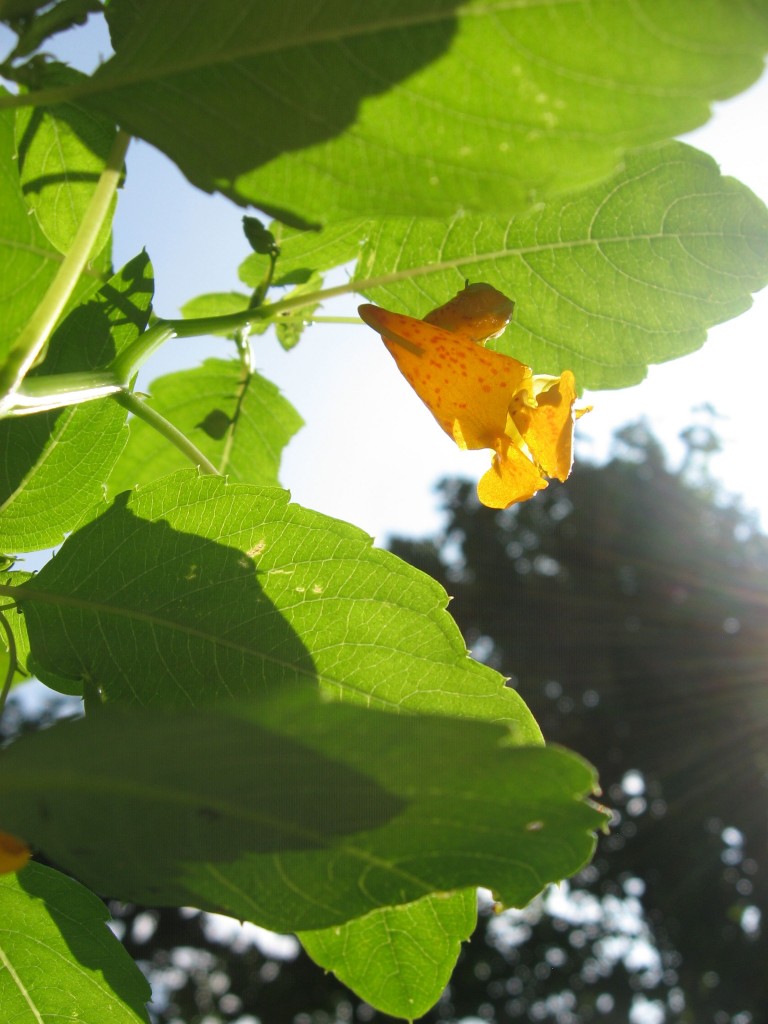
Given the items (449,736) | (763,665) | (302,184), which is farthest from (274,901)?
(763,665)

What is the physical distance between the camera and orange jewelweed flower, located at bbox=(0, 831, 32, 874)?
543 mm

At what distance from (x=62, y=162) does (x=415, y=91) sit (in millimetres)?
446

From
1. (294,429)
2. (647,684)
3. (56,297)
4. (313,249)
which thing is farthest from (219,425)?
(647,684)

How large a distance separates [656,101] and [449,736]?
0.39 m

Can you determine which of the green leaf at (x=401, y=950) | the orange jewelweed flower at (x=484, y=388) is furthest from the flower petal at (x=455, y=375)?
the green leaf at (x=401, y=950)

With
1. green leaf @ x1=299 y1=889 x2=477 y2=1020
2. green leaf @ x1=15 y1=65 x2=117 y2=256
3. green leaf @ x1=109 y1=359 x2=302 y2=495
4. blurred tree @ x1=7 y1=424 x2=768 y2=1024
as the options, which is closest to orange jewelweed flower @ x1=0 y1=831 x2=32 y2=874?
green leaf @ x1=299 y1=889 x2=477 y2=1020

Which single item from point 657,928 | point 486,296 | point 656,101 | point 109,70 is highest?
point 109,70

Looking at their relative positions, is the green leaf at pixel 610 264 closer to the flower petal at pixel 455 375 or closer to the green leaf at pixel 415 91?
the flower petal at pixel 455 375

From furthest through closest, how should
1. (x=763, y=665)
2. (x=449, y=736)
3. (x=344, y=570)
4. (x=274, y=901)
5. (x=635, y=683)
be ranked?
1. (x=635, y=683)
2. (x=763, y=665)
3. (x=344, y=570)
4. (x=274, y=901)
5. (x=449, y=736)

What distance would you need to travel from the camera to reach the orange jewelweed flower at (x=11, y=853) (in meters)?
0.54

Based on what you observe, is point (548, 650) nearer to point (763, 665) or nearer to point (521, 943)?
point (763, 665)

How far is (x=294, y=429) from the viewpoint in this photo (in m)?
1.36

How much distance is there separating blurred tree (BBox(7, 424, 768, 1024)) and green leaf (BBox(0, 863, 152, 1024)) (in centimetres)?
1819

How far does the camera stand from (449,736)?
456 millimetres
